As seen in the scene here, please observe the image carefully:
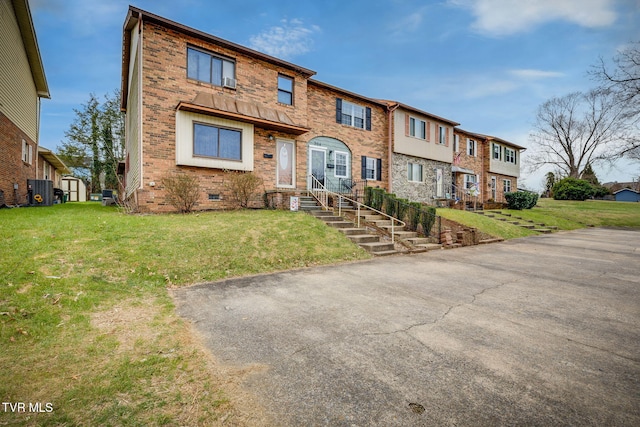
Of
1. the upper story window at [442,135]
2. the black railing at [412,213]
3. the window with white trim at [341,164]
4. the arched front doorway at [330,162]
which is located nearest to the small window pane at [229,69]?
the arched front doorway at [330,162]

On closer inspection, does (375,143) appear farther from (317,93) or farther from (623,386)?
(623,386)

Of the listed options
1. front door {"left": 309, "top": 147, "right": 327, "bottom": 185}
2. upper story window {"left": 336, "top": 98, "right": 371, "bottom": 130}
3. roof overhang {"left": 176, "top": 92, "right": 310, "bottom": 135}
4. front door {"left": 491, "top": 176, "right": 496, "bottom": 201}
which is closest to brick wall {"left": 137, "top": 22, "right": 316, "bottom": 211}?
roof overhang {"left": 176, "top": 92, "right": 310, "bottom": 135}

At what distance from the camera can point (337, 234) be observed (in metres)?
9.67

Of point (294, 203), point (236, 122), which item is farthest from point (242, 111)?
point (294, 203)

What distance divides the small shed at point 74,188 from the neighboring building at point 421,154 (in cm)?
3478

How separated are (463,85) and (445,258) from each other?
25.3 metres

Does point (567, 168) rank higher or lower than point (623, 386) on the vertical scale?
higher

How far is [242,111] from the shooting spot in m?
12.5

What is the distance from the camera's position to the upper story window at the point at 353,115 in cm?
1708

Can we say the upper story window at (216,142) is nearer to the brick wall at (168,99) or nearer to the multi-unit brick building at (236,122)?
the multi-unit brick building at (236,122)

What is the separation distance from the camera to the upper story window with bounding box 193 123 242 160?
1173 cm

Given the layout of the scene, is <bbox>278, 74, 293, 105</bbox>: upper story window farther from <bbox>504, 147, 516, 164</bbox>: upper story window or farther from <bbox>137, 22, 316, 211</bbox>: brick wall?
<bbox>504, 147, 516, 164</bbox>: upper story window

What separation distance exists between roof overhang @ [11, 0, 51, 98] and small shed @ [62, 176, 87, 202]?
16.3m


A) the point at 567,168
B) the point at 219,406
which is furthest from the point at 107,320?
the point at 567,168
